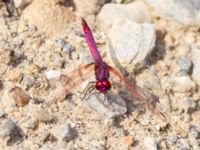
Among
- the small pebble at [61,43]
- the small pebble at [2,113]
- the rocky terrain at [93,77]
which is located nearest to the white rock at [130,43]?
the rocky terrain at [93,77]

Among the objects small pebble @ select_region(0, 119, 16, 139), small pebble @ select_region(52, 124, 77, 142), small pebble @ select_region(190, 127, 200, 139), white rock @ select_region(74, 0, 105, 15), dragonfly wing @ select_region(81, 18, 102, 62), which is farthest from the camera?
white rock @ select_region(74, 0, 105, 15)

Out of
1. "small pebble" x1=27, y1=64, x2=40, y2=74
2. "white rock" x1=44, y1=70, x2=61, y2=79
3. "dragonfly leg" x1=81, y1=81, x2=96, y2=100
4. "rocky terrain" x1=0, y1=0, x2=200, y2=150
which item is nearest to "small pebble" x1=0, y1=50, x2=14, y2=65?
"rocky terrain" x1=0, y1=0, x2=200, y2=150

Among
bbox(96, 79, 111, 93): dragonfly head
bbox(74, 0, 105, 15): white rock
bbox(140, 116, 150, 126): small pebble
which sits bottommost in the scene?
bbox(140, 116, 150, 126): small pebble

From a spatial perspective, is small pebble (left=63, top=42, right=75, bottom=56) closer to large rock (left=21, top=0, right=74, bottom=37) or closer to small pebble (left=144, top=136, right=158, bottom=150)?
large rock (left=21, top=0, right=74, bottom=37)

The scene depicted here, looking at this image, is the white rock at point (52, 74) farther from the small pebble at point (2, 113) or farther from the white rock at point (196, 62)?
the white rock at point (196, 62)

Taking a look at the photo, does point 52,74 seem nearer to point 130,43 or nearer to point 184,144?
point 130,43

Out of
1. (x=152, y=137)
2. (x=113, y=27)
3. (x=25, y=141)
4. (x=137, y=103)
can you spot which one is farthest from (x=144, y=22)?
(x=25, y=141)

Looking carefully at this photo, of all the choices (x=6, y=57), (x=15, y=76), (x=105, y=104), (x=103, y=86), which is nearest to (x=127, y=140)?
(x=105, y=104)

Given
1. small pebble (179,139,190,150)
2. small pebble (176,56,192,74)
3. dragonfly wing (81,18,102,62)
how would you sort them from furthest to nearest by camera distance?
small pebble (176,56,192,74)
dragonfly wing (81,18,102,62)
small pebble (179,139,190,150)
